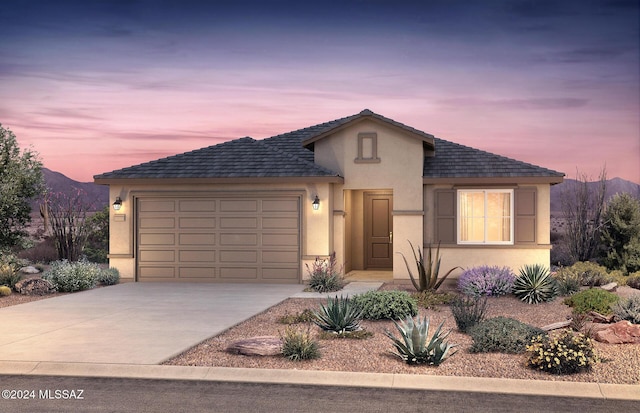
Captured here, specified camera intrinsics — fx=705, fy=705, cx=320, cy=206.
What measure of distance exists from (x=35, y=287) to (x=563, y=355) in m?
12.9

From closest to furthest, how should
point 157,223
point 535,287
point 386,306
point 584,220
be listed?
point 386,306 → point 535,287 → point 157,223 → point 584,220

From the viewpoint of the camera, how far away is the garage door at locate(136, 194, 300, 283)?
19.3 meters

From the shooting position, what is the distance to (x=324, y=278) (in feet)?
58.0

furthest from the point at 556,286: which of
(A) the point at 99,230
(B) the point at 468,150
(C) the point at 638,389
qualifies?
(A) the point at 99,230

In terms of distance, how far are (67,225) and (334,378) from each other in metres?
19.3

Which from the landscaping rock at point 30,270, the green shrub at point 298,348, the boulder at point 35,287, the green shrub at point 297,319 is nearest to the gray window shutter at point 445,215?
the green shrub at point 297,319

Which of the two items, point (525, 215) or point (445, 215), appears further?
point (445, 215)

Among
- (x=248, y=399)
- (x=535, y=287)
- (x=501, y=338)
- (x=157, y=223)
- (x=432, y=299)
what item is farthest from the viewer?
(x=157, y=223)

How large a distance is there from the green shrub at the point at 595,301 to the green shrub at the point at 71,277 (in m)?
11.7

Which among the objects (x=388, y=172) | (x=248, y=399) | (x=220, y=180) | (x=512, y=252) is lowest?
(x=248, y=399)

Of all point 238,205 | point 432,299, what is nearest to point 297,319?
point 432,299

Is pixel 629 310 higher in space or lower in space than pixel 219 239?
lower

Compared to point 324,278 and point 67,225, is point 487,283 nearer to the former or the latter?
point 324,278

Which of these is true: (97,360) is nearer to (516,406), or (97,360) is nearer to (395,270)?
(516,406)
